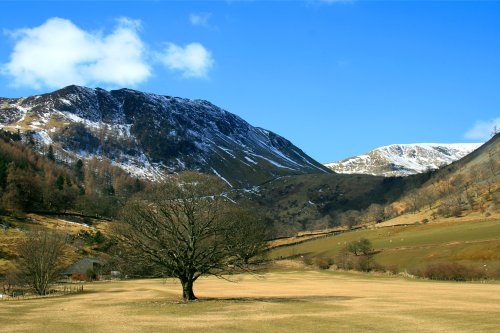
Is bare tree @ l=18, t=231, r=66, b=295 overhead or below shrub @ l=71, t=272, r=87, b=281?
overhead

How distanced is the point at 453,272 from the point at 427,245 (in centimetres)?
3957

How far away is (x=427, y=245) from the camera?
12769 cm

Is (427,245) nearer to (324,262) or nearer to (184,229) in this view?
(324,262)

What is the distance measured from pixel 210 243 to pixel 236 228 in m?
4.75

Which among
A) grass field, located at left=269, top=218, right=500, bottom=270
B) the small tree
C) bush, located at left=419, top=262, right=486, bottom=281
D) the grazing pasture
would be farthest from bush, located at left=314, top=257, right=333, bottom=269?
bush, located at left=419, top=262, right=486, bottom=281

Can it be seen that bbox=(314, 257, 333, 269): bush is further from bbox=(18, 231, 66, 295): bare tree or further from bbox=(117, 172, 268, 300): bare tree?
bbox=(117, 172, 268, 300): bare tree

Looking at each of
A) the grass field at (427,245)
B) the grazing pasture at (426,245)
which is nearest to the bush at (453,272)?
the grazing pasture at (426,245)

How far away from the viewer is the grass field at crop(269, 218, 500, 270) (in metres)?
106

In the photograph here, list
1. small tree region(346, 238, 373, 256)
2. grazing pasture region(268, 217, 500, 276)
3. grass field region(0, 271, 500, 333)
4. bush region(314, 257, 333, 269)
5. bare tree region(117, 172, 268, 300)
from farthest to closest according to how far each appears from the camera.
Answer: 1. small tree region(346, 238, 373, 256)
2. bush region(314, 257, 333, 269)
3. grazing pasture region(268, 217, 500, 276)
4. bare tree region(117, 172, 268, 300)
5. grass field region(0, 271, 500, 333)

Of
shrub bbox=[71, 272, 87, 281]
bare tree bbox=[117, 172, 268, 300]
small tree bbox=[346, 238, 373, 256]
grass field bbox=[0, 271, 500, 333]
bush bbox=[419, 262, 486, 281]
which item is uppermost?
bare tree bbox=[117, 172, 268, 300]

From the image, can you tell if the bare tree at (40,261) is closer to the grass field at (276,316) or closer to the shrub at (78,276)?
the grass field at (276,316)

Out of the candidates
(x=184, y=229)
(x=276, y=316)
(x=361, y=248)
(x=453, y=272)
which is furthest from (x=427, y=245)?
(x=276, y=316)

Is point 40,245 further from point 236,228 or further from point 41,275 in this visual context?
point 236,228

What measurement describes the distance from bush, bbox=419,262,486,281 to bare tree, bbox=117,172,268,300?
1930 inches
